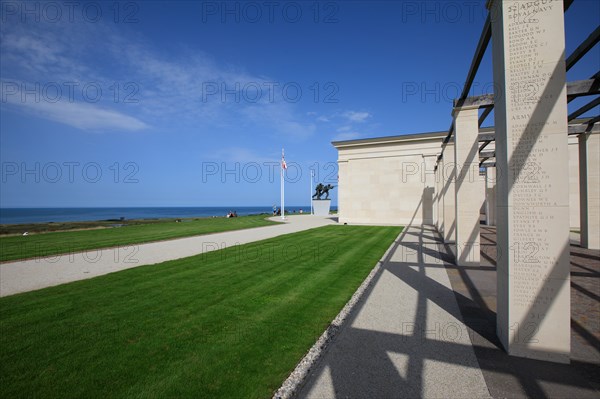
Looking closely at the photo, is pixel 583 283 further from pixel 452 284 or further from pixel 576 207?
pixel 576 207

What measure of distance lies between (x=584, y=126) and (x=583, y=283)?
856cm

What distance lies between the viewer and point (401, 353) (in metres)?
4.43

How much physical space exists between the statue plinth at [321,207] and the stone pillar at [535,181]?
43.6 metres

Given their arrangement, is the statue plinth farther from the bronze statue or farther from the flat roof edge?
the flat roof edge

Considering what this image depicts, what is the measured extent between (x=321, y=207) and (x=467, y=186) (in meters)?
38.2

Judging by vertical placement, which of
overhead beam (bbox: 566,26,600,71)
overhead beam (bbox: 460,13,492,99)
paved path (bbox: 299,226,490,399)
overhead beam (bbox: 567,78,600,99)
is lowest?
paved path (bbox: 299,226,490,399)

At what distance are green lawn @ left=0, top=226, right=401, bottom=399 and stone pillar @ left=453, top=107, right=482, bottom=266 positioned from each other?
13.7 feet

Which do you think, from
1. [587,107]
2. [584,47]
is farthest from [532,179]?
[587,107]

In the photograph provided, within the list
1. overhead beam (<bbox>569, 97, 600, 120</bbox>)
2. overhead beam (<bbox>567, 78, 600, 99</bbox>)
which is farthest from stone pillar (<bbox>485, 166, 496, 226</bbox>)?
overhead beam (<bbox>567, 78, 600, 99</bbox>)

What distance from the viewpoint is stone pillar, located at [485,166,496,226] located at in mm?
25075

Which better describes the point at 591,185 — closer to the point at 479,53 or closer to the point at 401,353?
the point at 479,53

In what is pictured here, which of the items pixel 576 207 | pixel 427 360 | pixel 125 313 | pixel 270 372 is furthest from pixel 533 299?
pixel 576 207

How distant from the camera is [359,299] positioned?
6.95 metres

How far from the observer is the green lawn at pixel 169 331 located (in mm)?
3676
